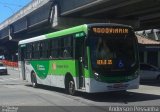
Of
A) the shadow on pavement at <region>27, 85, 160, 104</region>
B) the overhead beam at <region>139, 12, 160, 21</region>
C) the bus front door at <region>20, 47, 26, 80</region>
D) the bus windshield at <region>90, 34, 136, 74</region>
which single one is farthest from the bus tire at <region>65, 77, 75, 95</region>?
the overhead beam at <region>139, 12, 160, 21</region>

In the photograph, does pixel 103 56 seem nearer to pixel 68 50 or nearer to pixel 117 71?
pixel 117 71

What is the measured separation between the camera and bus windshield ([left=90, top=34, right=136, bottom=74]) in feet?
57.6

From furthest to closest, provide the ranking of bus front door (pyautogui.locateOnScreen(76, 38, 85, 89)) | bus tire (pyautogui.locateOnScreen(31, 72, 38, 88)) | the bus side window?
bus tire (pyautogui.locateOnScreen(31, 72, 38, 88))
the bus side window
bus front door (pyautogui.locateOnScreen(76, 38, 85, 89))

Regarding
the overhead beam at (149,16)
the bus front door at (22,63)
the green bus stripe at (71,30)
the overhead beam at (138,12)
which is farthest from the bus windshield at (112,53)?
the overhead beam at (149,16)

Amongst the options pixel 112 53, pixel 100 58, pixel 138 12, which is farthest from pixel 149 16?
pixel 100 58

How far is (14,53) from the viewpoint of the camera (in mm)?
114438

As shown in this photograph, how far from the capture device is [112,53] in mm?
17781

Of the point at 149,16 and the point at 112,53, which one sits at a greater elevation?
the point at 149,16

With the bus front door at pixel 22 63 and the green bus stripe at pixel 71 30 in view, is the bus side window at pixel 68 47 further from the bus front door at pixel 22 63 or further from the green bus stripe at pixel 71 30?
the bus front door at pixel 22 63

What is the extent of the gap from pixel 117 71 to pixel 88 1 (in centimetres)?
1298

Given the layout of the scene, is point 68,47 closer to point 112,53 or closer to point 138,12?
point 112,53

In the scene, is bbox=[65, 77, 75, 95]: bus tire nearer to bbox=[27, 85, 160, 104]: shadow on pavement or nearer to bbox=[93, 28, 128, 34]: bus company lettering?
bbox=[27, 85, 160, 104]: shadow on pavement

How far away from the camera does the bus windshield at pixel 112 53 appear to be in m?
17.6

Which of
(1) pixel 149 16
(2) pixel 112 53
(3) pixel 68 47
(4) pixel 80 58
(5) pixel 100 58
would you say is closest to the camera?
(5) pixel 100 58
